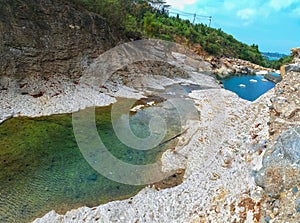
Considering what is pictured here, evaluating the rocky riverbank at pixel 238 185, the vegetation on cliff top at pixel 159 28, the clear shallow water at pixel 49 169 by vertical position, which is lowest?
the clear shallow water at pixel 49 169

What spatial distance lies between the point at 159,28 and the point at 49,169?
33.5 metres

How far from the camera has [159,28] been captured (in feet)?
125

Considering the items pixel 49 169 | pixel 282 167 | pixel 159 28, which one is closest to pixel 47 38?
pixel 49 169

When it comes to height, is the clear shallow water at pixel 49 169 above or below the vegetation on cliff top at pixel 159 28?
below

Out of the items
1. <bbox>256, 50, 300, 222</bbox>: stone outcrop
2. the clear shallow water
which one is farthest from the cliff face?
<bbox>256, 50, 300, 222</bbox>: stone outcrop

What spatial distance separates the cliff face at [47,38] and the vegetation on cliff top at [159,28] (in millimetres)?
2096

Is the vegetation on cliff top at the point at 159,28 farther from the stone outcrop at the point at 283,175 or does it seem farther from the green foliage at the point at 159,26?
the stone outcrop at the point at 283,175

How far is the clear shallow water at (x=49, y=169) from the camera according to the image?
22.5 feet

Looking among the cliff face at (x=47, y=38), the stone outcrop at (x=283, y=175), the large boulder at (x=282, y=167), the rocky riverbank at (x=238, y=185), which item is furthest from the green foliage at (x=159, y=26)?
the large boulder at (x=282, y=167)

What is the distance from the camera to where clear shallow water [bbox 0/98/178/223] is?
6855 mm

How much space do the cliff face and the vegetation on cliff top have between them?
2.10 meters

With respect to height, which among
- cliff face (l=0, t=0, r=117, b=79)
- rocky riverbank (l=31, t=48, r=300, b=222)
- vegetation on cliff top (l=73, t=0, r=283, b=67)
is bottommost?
rocky riverbank (l=31, t=48, r=300, b=222)

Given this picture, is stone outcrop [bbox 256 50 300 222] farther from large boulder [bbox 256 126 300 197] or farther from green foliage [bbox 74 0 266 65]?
green foliage [bbox 74 0 266 65]

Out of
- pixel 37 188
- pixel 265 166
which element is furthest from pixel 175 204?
pixel 37 188
